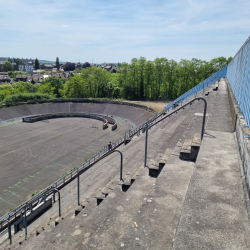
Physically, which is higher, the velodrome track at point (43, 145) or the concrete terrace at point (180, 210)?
the concrete terrace at point (180, 210)

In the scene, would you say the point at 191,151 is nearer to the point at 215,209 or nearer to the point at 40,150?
the point at 215,209

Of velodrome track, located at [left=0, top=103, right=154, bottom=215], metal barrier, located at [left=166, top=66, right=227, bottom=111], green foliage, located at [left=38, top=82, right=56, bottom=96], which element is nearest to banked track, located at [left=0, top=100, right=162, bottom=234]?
velodrome track, located at [left=0, top=103, right=154, bottom=215]

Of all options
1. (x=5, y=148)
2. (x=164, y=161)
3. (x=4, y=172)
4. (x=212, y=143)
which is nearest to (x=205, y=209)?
(x=212, y=143)

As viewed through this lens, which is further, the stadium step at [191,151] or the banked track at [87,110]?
the banked track at [87,110]

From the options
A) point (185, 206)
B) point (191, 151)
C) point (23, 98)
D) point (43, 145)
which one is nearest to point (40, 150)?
point (43, 145)

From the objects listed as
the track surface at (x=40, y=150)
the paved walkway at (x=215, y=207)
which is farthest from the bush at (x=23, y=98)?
the paved walkway at (x=215, y=207)

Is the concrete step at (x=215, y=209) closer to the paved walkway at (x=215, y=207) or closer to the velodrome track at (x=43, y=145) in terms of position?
the paved walkway at (x=215, y=207)

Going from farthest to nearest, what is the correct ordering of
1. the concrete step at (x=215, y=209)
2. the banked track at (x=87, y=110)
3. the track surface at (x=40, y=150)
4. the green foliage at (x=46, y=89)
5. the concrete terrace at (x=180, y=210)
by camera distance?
the green foliage at (x=46, y=89)
the banked track at (x=87, y=110)
the track surface at (x=40, y=150)
the concrete terrace at (x=180, y=210)
the concrete step at (x=215, y=209)
